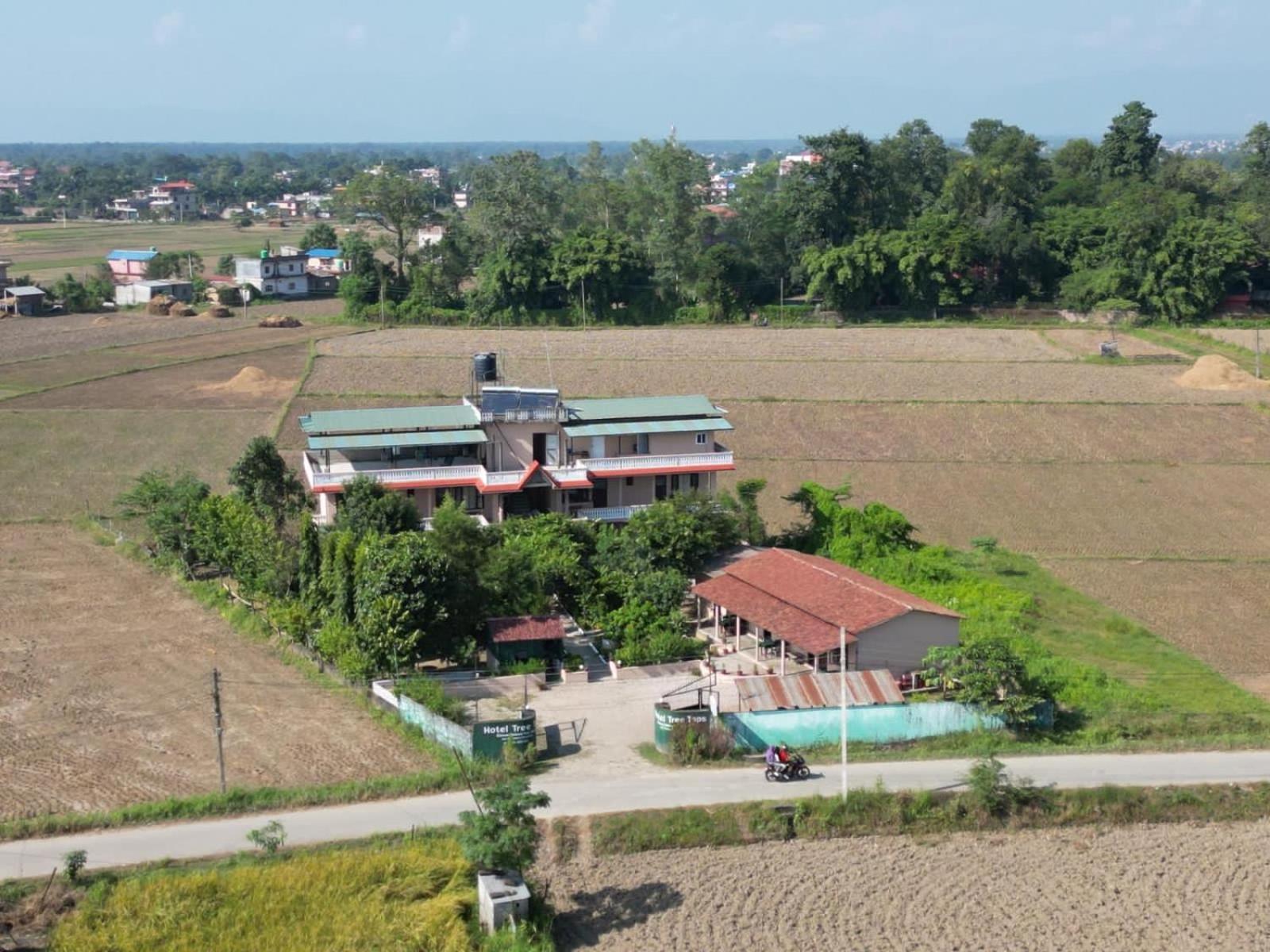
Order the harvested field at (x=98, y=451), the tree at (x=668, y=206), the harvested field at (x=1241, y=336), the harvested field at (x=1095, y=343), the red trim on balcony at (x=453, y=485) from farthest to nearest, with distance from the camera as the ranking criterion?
1. the tree at (x=668, y=206)
2. the harvested field at (x=1241, y=336)
3. the harvested field at (x=1095, y=343)
4. the harvested field at (x=98, y=451)
5. the red trim on balcony at (x=453, y=485)

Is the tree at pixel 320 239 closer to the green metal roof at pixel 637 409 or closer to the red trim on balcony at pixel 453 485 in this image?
the green metal roof at pixel 637 409

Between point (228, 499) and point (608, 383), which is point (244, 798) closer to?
point (228, 499)

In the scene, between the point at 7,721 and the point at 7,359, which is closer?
the point at 7,721

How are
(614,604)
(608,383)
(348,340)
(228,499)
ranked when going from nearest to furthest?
(614,604), (228,499), (608,383), (348,340)

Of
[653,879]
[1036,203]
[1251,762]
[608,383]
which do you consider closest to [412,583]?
[653,879]

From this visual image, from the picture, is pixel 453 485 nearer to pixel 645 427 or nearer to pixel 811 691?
pixel 645 427

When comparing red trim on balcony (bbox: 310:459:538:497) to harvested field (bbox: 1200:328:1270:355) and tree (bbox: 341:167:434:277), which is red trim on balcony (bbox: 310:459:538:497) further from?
tree (bbox: 341:167:434:277)

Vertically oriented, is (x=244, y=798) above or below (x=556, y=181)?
below

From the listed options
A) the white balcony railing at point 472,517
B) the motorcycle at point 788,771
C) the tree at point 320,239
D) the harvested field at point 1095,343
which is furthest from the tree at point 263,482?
the tree at point 320,239
